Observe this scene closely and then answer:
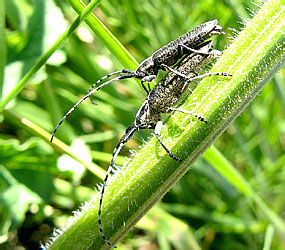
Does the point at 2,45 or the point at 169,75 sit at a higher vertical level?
the point at 169,75

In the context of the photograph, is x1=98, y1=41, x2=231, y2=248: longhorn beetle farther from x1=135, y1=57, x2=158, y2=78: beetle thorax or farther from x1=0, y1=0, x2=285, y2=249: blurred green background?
x1=0, y1=0, x2=285, y2=249: blurred green background

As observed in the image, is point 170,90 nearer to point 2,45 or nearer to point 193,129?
point 193,129

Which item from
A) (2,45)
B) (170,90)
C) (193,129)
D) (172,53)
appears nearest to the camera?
(193,129)

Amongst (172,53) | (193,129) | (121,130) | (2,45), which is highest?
(172,53)

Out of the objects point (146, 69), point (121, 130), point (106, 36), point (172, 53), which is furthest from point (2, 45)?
point (121, 130)

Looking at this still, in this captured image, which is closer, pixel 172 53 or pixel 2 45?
pixel 172 53

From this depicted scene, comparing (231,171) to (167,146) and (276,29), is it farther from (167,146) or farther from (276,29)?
(276,29)

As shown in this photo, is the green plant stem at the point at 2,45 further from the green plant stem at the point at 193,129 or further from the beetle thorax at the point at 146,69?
the green plant stem at the point at 193,129

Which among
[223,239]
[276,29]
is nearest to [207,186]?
[223,239]

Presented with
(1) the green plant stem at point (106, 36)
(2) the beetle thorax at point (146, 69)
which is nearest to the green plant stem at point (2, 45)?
(1) the green plant stem at point (106, 36)
